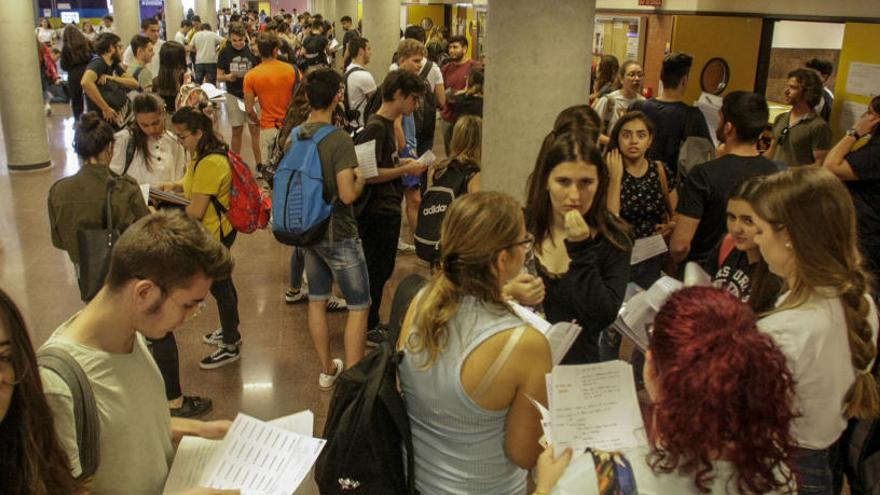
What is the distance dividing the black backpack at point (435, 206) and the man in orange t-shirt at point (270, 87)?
367 centimetres

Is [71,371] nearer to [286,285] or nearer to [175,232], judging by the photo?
[175,232]

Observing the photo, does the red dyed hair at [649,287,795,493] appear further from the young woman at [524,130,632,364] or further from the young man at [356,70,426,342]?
the young man at [356,70,426,342]

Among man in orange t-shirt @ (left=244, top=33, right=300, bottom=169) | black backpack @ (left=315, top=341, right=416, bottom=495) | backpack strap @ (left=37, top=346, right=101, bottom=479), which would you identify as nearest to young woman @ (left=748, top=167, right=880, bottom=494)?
black backpack @ (left=315, top=341, right=416, bottom=495)

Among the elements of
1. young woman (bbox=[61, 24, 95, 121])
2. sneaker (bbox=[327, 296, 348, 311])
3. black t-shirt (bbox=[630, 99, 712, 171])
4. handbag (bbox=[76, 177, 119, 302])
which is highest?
young woman (bbox=[61, 24, 95, 121])

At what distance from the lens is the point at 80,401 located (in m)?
1.72

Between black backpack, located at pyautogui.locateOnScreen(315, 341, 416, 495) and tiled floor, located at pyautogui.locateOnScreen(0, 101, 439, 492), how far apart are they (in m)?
1.91

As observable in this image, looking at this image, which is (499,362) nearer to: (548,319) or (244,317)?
(548,319)

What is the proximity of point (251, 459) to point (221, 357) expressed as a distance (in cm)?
289

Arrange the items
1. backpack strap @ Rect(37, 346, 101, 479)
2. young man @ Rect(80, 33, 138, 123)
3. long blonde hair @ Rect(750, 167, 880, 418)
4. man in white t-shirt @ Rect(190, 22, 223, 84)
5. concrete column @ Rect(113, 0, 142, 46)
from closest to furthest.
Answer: backpack strap @ Rect(37, 346, 101, 479) < long blonde hair @ Rect(750, 167, 880, 418) < young man @ Rect(80, 33, 138, 123) < man in white t-shirt @ Rect(190, 22, 223, 84) < concrete column @ Rect(113, 0, 142, 46)

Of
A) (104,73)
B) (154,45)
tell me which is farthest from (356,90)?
(154,45)

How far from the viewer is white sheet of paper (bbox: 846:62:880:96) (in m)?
5.65

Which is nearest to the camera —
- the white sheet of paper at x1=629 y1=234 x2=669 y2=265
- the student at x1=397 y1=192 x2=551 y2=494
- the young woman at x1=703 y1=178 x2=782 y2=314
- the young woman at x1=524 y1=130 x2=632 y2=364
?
the student at x1=397 y1=192 x2=551 y2=494

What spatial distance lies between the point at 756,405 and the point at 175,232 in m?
1.43

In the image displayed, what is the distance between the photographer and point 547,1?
405 centimetres
